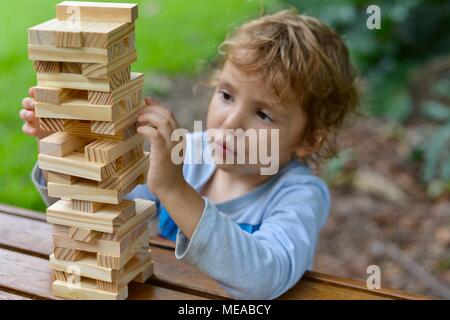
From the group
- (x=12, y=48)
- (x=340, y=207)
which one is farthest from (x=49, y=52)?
(x=12, y=48)

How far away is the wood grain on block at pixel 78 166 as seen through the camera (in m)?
1.52

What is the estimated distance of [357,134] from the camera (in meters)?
4.71

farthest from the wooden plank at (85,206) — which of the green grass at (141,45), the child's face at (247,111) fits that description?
the green grass at (141,45)

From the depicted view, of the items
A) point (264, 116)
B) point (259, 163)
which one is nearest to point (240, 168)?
point (259, 163)

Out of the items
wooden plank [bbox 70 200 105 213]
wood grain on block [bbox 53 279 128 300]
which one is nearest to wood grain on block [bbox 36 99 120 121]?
wooden plank [bbox 70 200 105 213]

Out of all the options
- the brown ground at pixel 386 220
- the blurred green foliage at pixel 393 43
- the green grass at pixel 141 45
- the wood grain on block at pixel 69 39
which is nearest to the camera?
the wood grain on block at pixel 69 39

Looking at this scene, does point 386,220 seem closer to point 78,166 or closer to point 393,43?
point 393,43

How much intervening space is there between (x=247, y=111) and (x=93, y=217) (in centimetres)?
60

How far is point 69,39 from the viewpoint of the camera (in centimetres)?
142

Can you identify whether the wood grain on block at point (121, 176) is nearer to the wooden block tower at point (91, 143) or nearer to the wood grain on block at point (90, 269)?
the wooden block tower at point (91, 143)

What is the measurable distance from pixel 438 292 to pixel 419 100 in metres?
1.72

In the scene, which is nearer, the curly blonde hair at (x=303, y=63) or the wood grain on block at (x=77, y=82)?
the wood grain on block at (x=77, y=82)

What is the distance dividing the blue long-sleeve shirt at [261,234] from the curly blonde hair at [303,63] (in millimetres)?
204

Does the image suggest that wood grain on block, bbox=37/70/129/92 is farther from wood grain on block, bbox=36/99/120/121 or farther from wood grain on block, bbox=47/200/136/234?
wood grain on block, bbox=47/200/136/234
